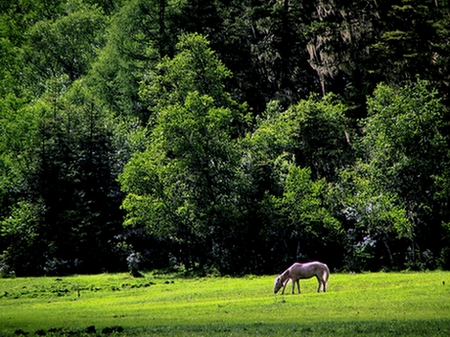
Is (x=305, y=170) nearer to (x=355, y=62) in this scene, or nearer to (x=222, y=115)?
(x=222, y=115)

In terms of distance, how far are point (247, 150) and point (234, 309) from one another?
30365mm

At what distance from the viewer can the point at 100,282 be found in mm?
47375

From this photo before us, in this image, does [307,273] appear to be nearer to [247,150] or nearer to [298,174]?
[298,174]

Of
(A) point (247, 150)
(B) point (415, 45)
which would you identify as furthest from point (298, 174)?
(B) point (415, 45)

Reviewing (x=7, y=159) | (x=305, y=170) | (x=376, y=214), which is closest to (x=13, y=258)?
(x=7, y=159)

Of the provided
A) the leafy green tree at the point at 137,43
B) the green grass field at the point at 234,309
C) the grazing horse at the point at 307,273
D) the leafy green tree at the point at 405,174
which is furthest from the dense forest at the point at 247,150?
the grazing horse at the point at 307,273

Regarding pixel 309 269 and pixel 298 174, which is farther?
pixel 298 174

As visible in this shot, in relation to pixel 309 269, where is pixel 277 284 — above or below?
below

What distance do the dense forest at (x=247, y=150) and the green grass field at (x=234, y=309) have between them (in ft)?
35.7

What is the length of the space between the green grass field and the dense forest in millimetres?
10888

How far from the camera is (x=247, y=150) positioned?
55750 millimetres

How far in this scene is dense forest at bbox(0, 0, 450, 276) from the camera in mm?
47469

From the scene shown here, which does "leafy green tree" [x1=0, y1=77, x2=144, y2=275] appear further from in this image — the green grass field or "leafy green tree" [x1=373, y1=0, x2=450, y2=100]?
"leafy green tree" [x1=373, y1=0, x2=450, y2=100]

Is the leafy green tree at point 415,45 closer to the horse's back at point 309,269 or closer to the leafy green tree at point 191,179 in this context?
the leafy green tree at point 191,179
